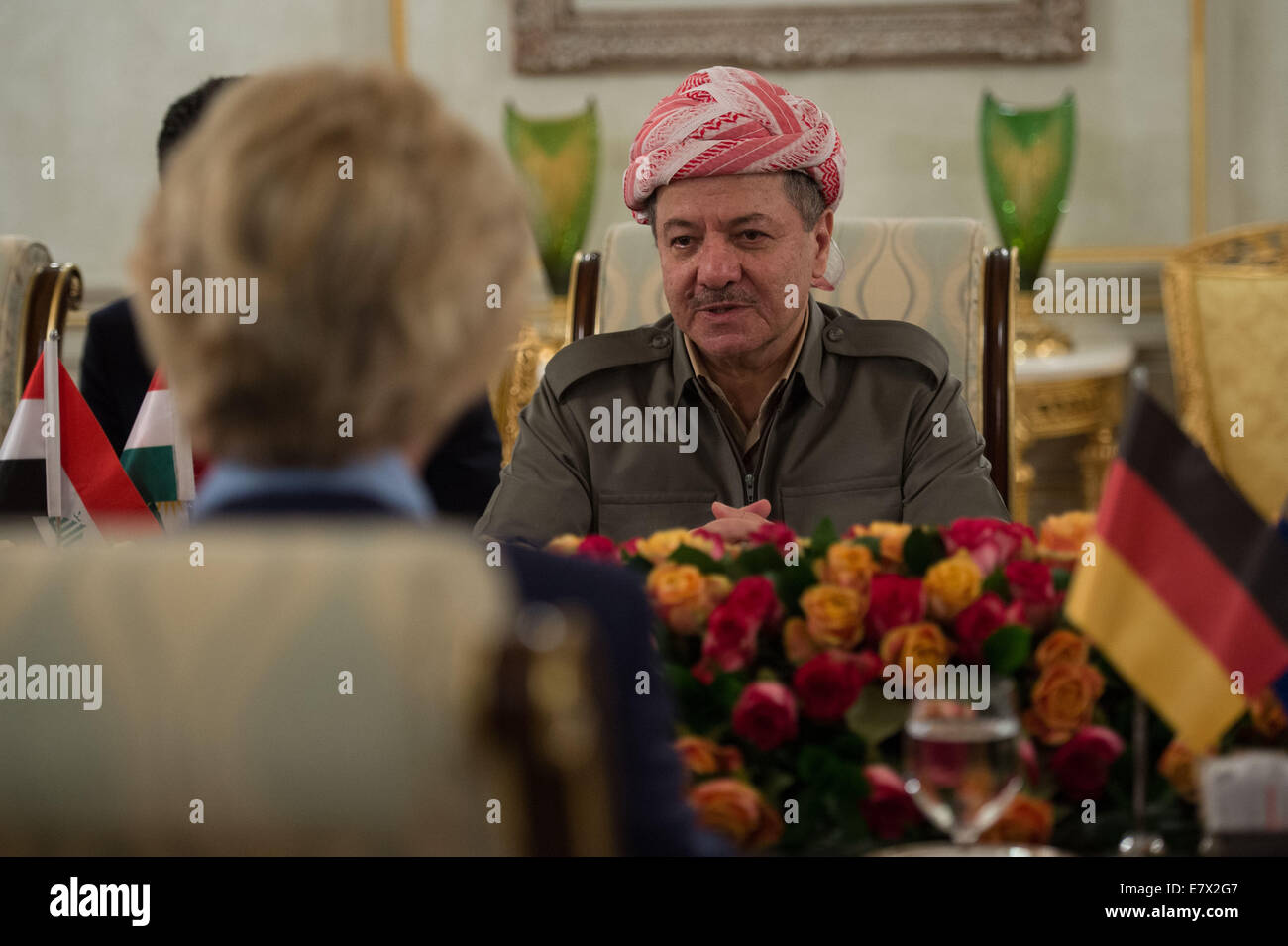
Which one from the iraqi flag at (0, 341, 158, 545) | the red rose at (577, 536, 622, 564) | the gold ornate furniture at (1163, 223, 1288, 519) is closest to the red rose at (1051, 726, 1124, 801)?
the red rose at (577, 536, 622, 564)

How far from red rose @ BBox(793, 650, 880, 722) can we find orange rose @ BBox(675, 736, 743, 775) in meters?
0.06

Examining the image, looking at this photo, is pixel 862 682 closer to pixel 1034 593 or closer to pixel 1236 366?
pixel 1034 593

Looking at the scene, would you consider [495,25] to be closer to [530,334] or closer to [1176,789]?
[530,334]

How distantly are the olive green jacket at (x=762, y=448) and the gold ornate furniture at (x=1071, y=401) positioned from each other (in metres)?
1.50

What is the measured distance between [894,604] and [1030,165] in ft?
9.22

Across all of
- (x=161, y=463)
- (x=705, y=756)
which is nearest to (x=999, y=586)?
(x=705, y=756)

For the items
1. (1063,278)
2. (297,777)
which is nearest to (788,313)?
(297,777)

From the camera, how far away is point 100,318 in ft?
Answer: 6.97

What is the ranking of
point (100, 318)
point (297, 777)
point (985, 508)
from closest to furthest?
point (297, 777) < point (985, 508) < point (100, 318)

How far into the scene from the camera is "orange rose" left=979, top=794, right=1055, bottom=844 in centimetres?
81

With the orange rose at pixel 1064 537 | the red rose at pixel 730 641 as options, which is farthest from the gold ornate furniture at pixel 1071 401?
the red rose at pixel 730 641

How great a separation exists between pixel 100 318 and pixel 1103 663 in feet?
5.72

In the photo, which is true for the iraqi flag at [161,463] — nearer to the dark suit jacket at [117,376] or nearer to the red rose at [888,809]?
the dark suit jacket at [117,376]

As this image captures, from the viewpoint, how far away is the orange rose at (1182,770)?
0.83 metres
